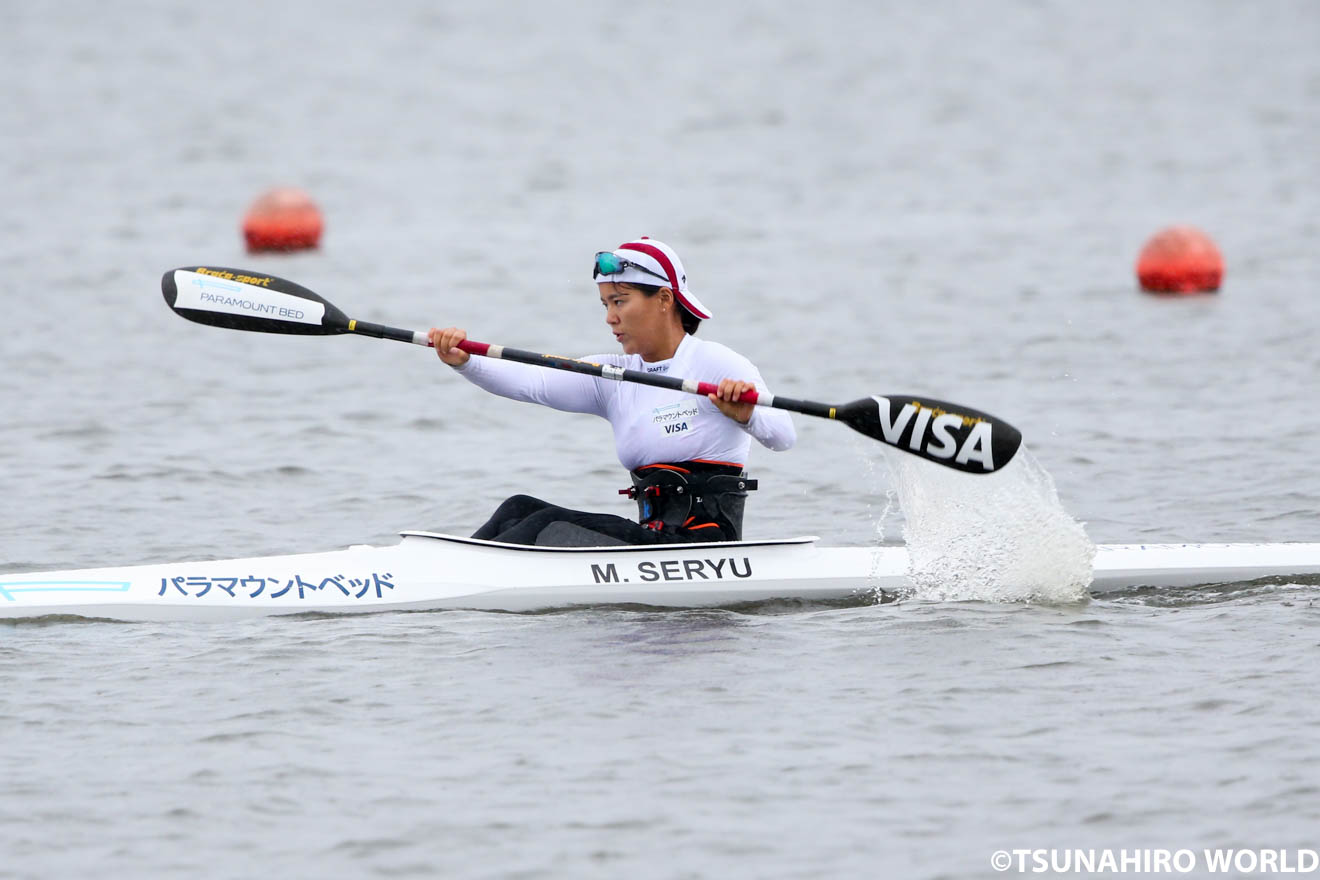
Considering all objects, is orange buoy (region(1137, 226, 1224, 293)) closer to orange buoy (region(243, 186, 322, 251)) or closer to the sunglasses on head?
orange buoy (region(243, 186, 322, 251))

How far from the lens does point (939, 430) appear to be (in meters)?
7.70

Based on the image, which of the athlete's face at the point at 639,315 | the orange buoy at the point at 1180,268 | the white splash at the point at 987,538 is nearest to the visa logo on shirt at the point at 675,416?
the athlete's face at the point at 639,315

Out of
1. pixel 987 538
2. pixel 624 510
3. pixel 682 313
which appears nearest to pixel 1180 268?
pixel 624 510

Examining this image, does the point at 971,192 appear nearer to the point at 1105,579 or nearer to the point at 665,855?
the point at 1105,579

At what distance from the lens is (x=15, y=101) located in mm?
43094

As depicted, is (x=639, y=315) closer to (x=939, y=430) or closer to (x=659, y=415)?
(x=659, y=415)

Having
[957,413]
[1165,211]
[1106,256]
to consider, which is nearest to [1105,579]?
[957,413]

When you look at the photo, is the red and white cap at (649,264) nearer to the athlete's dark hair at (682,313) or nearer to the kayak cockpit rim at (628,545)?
the athlete's dark hair at (682,313)

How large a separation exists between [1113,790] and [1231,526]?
428 cm

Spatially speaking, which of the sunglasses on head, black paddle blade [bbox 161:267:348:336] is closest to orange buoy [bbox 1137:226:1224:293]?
black paddle blade [bbox 161:267:348:336]

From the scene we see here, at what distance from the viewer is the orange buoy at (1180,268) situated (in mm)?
17484

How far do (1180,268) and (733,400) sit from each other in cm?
1121

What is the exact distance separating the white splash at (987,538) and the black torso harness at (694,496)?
0.80 metres

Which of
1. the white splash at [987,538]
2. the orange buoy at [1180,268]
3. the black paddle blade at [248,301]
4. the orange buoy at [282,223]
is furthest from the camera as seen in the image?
the orange buoy at [282,223]
